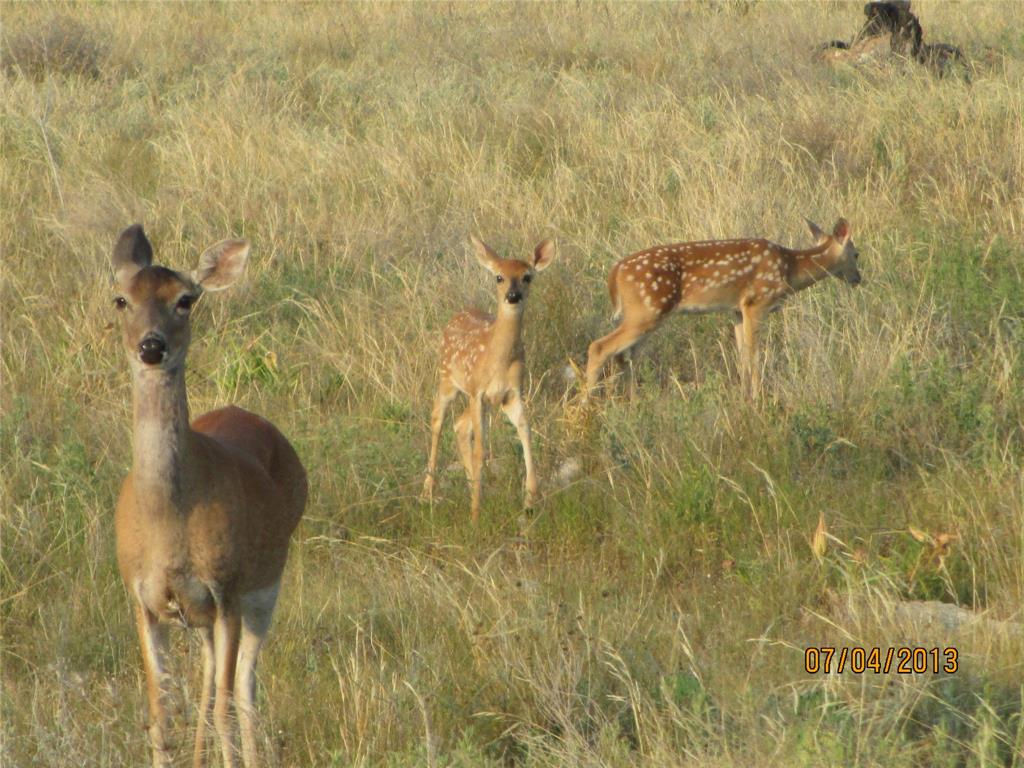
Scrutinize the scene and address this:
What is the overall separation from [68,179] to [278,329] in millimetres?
3247

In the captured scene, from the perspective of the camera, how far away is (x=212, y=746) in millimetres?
3955

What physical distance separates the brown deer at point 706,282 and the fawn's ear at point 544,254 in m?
0.83

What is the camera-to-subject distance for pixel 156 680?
12.4ft

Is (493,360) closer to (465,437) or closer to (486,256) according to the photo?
(465,437)

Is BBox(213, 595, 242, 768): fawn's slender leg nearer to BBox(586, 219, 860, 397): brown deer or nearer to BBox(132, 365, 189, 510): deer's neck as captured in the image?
BBox(132, 365, 189, 510): deer's neck

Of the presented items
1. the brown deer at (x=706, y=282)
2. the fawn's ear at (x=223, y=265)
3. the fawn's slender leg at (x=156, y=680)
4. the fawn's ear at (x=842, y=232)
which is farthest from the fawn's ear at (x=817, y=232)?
the fawn's slender leg at (x=156, y=680)

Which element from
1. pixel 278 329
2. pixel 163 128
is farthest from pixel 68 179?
pixel 278 329

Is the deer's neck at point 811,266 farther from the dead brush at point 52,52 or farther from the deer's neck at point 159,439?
the dead brush at point 52,52

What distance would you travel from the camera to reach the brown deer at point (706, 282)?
765 cm

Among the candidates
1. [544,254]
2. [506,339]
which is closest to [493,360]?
[506,339]

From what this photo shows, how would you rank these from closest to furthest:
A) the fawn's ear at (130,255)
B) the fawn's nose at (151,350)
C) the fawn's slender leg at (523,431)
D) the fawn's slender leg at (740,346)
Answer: the fawn's nose at (151,350) → the fawn's ear at (130,255) → the fawn's slender leg at (523,431) → the fawn's slender leg at (740,346)
